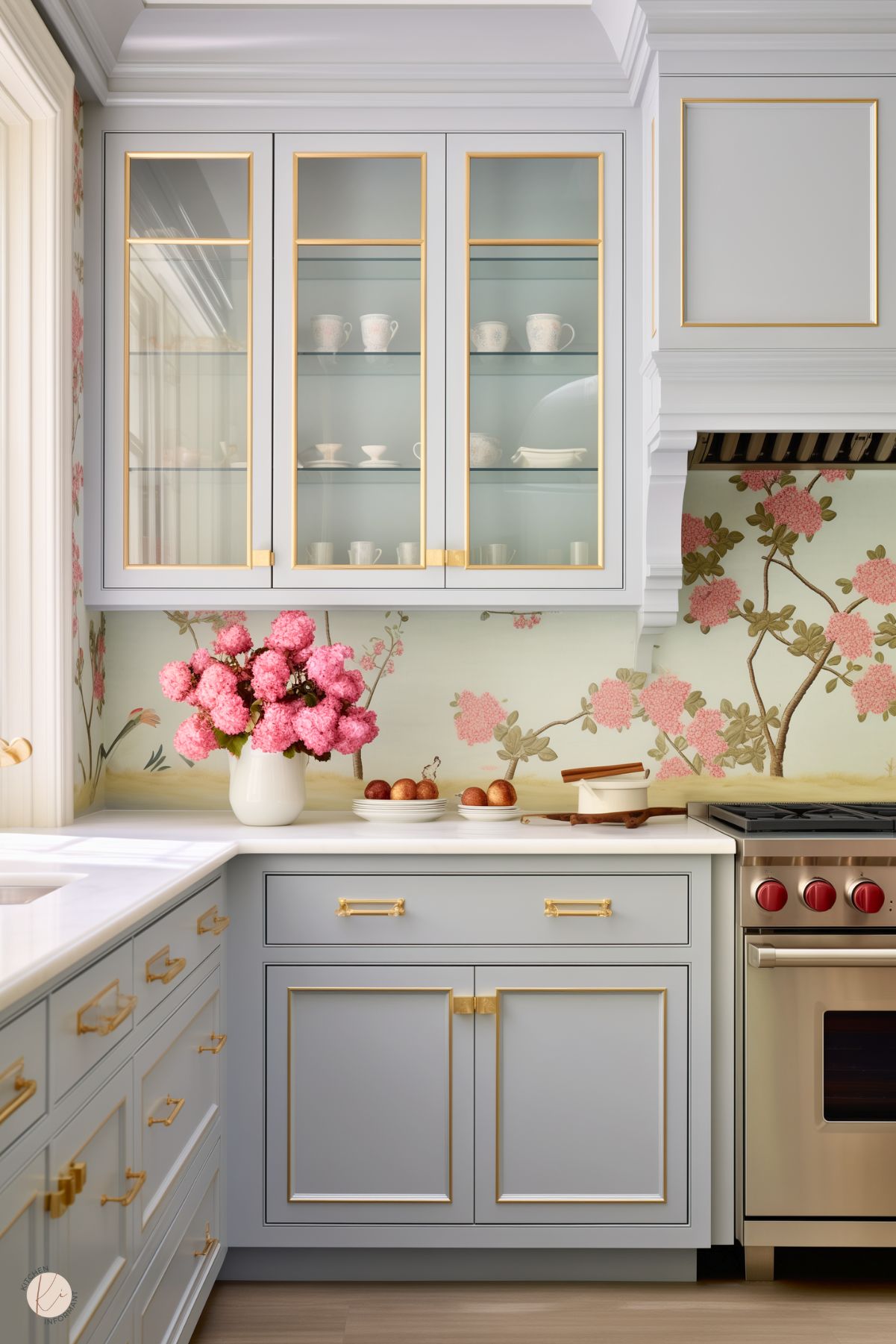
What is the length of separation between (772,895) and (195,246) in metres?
1.92

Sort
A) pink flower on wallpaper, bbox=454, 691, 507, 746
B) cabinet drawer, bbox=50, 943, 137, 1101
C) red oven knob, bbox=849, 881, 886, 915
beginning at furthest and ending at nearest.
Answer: pink flower on wallpaper, bbox=454, 691, 507, 746 → red oven knob, bbox=849, 881, 886, 915 → cabinet drawer, bbox=50, 943, 137, 1101

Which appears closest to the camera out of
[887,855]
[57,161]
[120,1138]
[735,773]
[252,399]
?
[120,1138]

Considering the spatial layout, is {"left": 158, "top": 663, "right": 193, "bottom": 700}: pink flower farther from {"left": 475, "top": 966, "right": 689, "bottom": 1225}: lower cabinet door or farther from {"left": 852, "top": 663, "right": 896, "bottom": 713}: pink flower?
{"left": 852, "top": 663, "right": 896, "bottom": 713}: pink flower

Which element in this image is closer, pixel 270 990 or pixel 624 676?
pixel 270 990

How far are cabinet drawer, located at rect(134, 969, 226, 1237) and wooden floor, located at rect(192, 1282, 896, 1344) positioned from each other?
1.41 ft

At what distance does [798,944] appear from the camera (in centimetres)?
214

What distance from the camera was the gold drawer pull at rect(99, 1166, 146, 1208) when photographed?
1.44m

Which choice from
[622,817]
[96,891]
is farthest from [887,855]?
[96,891]

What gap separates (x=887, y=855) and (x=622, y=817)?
1.77ft

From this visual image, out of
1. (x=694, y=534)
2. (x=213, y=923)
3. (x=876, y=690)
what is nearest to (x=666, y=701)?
(x=694, y=534)

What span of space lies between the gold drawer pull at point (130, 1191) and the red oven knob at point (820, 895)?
4.35ft

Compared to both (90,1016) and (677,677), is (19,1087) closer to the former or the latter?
(90,1016)

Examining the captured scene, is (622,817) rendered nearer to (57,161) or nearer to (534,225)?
(534,225)

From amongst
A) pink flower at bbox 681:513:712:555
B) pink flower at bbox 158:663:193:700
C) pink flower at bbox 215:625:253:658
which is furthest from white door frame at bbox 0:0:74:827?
pink flower at bbox 681:513:712:555
